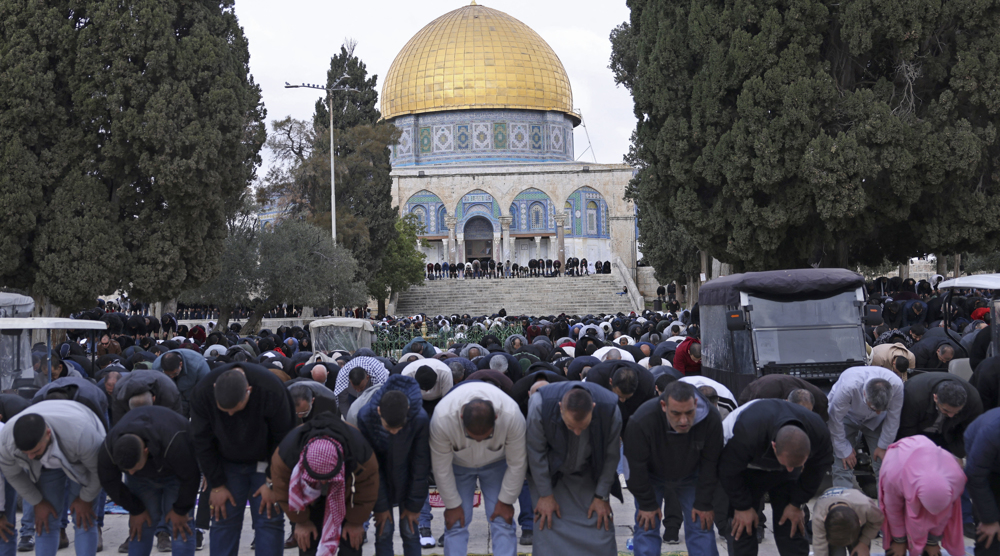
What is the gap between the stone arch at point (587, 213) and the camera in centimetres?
4388

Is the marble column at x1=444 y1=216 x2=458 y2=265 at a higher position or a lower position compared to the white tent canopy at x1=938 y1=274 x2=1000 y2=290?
higher

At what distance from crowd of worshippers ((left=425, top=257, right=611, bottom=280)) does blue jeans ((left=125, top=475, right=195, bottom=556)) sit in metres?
32.6

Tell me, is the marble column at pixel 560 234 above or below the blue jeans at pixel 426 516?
above

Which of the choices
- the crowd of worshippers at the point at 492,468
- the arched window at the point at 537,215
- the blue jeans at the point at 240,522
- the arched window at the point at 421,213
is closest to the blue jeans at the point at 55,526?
the crowd of worshippers at the point at 492,468

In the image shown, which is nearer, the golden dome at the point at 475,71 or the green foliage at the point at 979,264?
the green foliage at the point at 979,264

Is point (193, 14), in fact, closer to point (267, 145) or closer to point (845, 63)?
point (267, 145)

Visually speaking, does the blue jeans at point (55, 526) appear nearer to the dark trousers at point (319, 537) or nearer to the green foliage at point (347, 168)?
the dark trousers at point (319, 537)

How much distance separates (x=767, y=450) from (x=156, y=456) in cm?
346

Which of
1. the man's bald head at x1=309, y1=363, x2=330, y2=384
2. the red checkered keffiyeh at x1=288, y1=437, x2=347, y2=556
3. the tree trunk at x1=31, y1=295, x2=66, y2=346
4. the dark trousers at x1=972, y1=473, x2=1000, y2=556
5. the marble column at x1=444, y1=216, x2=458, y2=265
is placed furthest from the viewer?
the marble column at x1=444, y1=216, x2=458, y2=265

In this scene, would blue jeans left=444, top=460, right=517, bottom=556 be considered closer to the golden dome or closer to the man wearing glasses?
the man wearing glasses

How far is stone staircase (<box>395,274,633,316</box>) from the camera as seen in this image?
3369 centimetres

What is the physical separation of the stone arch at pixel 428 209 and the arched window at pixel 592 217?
6.84 metres

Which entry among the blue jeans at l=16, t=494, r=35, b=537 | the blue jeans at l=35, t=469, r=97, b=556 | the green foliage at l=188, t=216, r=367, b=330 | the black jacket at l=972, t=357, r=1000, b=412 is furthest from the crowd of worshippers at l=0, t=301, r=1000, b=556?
the green foliage at l=188, t=216, r=367, b=330

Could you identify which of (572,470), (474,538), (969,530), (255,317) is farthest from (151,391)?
(255,317)
